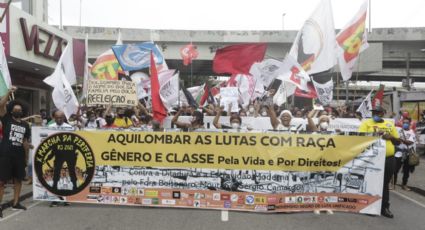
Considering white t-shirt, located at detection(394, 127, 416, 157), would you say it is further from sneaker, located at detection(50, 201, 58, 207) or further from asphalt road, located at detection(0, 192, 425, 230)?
sneaker, located at detection(50, 201, 58, 207)

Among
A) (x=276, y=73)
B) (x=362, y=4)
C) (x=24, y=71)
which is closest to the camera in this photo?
(x=276, y=73)

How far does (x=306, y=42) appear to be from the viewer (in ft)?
38.1

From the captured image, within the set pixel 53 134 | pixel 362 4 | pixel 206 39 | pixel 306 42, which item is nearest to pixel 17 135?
pixel 53 134

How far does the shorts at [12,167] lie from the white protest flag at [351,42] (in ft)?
26.9

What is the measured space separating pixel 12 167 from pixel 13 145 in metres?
0.35

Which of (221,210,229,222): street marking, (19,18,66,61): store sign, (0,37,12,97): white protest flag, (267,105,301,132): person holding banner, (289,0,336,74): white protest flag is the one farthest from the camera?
(19,18,66,61): store sign

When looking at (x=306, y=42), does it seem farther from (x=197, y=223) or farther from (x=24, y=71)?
(x=24, y=71)

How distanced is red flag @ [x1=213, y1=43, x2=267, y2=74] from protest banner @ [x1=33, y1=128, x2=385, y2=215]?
204 inches

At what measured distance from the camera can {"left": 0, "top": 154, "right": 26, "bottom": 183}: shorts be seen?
6957 millimetres

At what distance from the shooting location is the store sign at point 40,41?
15.9 m

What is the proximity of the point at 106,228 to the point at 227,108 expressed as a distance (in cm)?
732

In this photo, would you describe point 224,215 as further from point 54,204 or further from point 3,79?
point 3,79

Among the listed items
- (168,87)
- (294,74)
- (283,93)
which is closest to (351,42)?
(294,74)

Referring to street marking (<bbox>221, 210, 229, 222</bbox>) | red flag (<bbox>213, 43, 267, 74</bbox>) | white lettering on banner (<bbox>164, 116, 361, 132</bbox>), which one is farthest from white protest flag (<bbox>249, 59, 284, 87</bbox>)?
street marking (<bbox>221, 210, 229, 222</bbox>)
